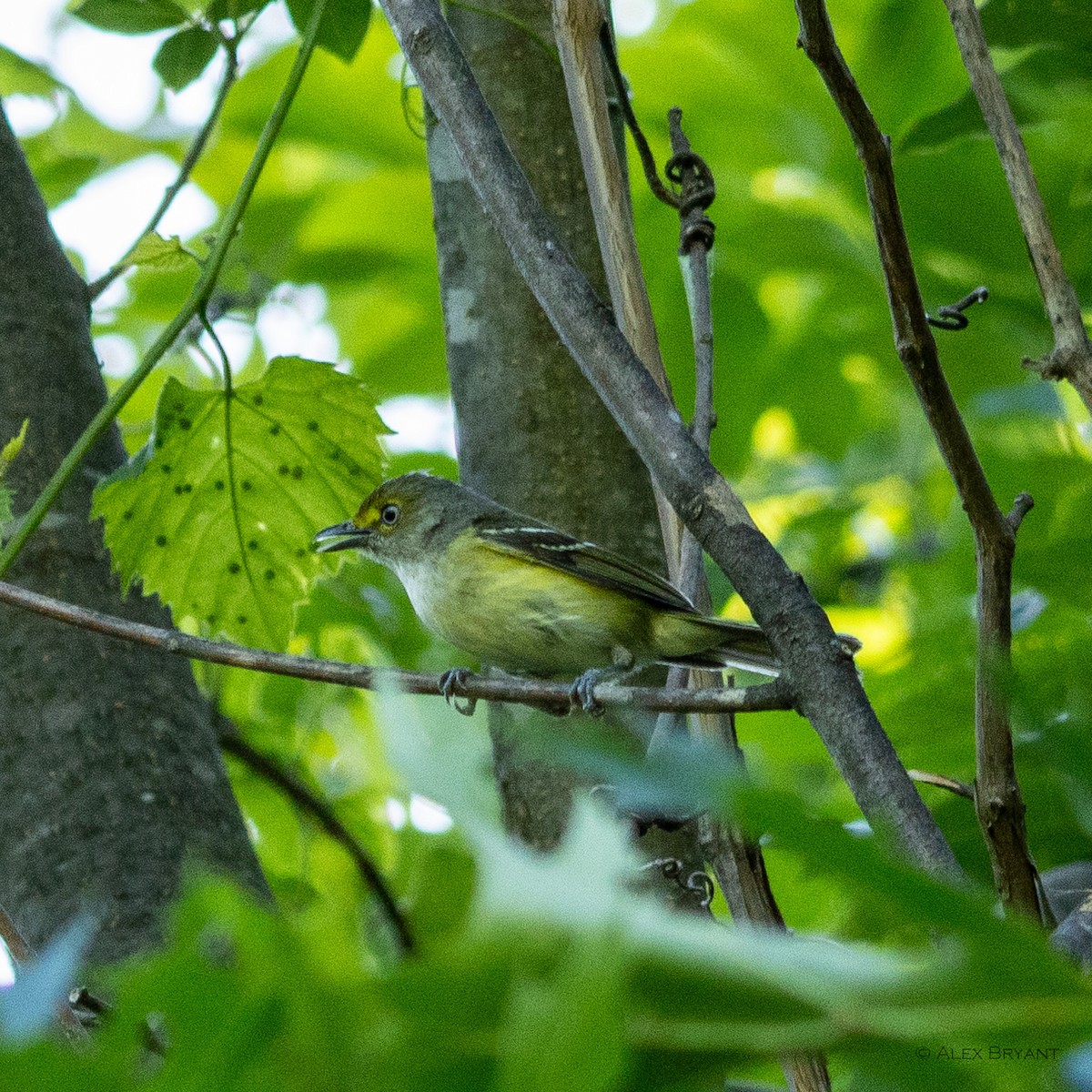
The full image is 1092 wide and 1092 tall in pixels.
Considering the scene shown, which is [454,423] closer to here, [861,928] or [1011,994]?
[861,928]

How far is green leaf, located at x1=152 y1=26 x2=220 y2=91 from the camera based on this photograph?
135 inches

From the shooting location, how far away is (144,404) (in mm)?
4984

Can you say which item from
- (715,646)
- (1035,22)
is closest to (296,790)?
(715,646)

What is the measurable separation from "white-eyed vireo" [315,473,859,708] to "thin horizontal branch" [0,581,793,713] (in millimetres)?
1600

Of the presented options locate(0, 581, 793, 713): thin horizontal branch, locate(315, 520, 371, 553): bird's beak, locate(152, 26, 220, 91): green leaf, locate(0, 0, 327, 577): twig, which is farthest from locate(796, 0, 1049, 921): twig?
locate(315, 520, 371, 553): bird's beak

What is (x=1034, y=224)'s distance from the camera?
5.72ft

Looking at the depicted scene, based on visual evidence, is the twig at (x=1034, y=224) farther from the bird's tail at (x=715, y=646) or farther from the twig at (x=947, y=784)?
the bird's tail at (x=715, y=646)

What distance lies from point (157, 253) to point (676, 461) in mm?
1670

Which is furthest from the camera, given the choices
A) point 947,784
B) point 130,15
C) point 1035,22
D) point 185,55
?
point 185,55

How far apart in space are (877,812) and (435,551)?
3202 mm

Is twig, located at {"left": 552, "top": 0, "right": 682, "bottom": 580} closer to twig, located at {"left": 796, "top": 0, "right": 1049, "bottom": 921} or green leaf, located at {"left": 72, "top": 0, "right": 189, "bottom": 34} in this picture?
twig, located at {"left": 796, "top": 0, "right": 1049, "bottom": 921}

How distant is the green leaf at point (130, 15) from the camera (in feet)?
10.8

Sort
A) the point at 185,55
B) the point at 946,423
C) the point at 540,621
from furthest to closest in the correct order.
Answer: the point at 540,621, the point at 185,55, the point at 946,423

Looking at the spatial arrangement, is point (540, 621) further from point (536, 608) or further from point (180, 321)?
point (180, 321)
